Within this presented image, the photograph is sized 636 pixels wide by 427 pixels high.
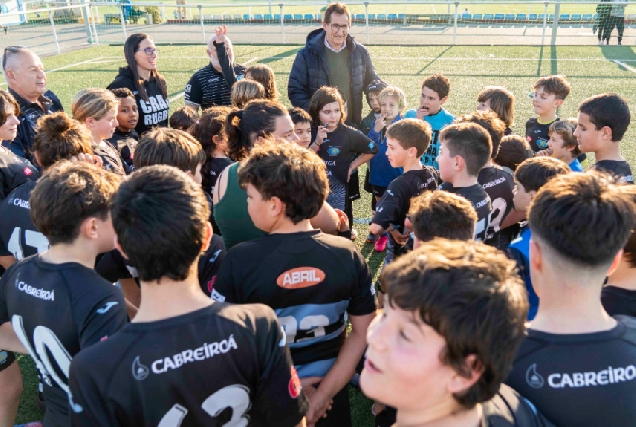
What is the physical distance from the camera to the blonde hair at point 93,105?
4148 mm

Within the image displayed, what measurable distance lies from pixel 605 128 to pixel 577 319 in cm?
306

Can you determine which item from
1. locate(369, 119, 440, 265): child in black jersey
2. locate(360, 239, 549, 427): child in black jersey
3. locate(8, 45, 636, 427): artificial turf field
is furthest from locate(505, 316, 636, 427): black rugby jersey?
locate(8, 45, 636, 427): artificial turf field

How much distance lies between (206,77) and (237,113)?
3.04m

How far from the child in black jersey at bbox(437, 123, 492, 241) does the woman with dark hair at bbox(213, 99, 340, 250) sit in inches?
39.4

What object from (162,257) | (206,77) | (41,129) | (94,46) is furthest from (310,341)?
(94,46)

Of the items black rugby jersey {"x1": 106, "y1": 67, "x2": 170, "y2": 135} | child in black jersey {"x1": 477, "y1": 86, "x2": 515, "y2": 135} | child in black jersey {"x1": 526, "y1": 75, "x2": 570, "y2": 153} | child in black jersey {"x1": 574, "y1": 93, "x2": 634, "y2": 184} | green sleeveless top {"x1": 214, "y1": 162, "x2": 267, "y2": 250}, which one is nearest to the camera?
green sleeveless top {"x1": 214, "y1": 162, "x2": 267, "y2": 250}

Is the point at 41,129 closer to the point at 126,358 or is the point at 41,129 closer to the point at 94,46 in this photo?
the point at 126,358

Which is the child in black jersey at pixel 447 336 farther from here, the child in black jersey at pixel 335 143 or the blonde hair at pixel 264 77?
the blonde hair at pixel 264 77

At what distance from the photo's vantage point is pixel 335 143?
468cm

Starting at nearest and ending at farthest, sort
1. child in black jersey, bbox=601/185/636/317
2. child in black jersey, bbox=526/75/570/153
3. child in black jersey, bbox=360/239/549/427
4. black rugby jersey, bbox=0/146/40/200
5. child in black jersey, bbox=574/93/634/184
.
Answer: child in black jersey, bbox=360/239/549/427 → child in black jersey, bbox=601/185/636/317 → black rugby jersey, bbox=0/146/40/200 → child in black jersey, bbox=574/93/634/184 → child in black jersey, bbox=526/75/570/153

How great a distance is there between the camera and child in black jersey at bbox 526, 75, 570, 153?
17.7 ft

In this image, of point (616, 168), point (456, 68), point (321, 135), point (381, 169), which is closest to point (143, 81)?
point (321, 135)

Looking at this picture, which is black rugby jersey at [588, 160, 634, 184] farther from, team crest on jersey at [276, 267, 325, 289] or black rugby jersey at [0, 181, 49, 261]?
black rugby jersey at [0, 181, 49, 261]

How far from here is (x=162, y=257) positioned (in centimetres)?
167
